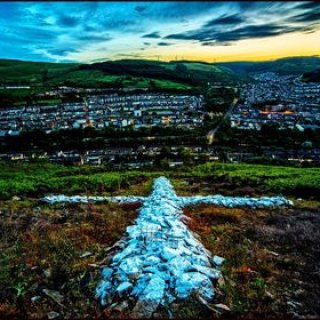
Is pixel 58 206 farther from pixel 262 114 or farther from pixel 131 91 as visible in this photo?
pixel 131 91

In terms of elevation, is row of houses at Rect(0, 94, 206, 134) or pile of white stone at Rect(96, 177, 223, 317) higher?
pile of white stone at Rect(96, 177, 223, 317)

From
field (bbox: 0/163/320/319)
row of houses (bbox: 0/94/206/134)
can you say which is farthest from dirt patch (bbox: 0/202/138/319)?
row of houses (bbox: 0/94/206/134)

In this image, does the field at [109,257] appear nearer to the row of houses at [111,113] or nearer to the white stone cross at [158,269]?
the white stone cross at [158,269]

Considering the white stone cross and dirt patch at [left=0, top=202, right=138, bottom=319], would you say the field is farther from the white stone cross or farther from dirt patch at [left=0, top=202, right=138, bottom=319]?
the white stone cross

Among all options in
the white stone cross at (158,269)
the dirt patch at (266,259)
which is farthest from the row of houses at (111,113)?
the white stone cross at (158,269)

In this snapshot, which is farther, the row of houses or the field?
the row of houses

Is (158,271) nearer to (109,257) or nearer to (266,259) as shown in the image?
(109,257)

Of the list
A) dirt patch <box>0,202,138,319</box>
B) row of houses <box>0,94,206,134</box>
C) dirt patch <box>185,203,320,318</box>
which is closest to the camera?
dirt patch <box>185,203,320,318</box>

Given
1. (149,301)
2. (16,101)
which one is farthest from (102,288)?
(16,101)
